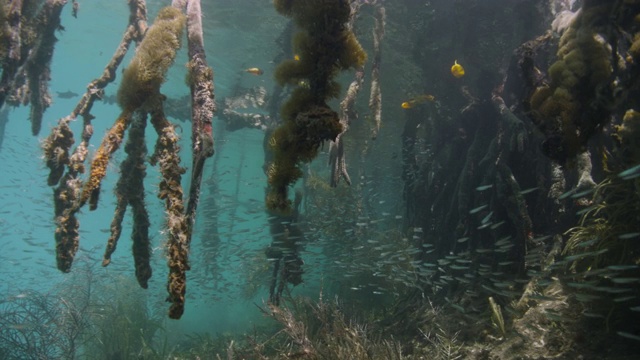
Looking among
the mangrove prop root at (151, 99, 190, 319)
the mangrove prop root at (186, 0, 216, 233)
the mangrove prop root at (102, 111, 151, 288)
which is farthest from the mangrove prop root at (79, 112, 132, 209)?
the mangrove prop root at (186, 0, 216, 233)

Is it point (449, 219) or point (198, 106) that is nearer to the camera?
point (198, 106)

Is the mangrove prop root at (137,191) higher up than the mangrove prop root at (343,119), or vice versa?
the mangrove prop root at (343,119)

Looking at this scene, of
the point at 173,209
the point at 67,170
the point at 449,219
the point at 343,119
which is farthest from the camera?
the point at 449,219

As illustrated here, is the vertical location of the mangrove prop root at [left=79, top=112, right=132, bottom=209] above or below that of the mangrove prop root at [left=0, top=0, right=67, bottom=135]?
below

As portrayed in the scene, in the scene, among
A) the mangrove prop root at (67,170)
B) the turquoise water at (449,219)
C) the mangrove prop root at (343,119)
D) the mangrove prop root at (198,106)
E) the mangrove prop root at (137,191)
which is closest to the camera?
the mangrove prop root at (198,106)

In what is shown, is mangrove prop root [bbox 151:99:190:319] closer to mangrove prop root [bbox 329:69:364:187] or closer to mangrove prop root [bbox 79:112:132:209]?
mangrove prop root [bbox 79:112:132:209]

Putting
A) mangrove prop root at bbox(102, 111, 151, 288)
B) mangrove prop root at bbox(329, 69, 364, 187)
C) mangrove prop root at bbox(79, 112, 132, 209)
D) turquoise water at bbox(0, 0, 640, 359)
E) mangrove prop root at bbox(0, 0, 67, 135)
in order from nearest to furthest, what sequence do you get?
mangrove prop root at bbox(79, 112, 132, 209), mangrove prop root at bbox(102, 111, 151, 288), turquoise water at bbox(0, 0, 640, 359), mangrove prop root at bbox(0, 0, 67, 135), mangrove prop root at bbox(329, 69, 364, 187)

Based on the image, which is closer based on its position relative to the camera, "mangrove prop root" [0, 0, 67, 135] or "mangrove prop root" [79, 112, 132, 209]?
"mangrove prop root" [79, 112, 132, 209]

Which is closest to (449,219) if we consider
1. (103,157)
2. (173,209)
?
(173,209)

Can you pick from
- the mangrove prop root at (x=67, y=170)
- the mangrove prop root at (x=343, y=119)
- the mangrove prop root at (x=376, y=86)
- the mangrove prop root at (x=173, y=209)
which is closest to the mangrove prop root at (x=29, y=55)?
the mangrove prop root at (x=67, y=170)

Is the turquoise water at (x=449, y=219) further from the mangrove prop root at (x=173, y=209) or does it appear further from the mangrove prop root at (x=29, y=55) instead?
the mangrove prop root at (x=29, y=55)

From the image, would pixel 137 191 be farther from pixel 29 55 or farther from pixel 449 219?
Result: pixel 449 219

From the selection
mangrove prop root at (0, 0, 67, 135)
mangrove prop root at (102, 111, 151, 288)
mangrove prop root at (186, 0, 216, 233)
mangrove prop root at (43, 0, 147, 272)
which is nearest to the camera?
mangrove prop root at (186, 0, 216, 233)

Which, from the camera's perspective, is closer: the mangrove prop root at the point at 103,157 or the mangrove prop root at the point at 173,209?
the mangrove prop root at the point at 173,209
